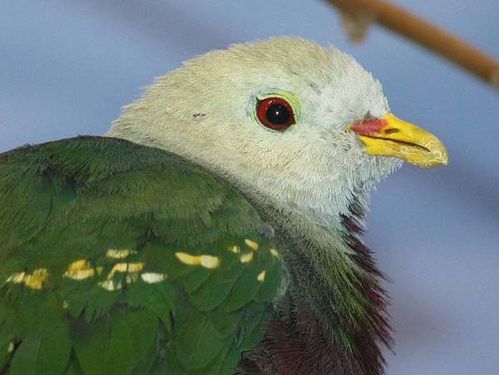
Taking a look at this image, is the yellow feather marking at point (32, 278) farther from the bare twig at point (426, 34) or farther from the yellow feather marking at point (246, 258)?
the bare twig at point (426, 34)

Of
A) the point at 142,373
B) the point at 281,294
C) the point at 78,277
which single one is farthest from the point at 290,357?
the point at 78,277

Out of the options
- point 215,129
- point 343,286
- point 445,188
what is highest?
point 445,188

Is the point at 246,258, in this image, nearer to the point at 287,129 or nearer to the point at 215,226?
the point at 215,226

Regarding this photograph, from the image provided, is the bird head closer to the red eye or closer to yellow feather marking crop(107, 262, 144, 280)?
the red eye

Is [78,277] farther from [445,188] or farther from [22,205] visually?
[445,188]

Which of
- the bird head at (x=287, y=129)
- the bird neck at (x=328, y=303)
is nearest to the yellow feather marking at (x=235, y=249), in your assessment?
the bird neck at (x=328, y=303)

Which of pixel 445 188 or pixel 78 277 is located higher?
pixel 445 188
